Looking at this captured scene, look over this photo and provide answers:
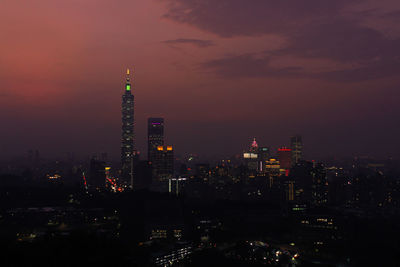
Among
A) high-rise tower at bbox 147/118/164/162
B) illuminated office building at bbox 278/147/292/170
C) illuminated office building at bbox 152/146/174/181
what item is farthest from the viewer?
illuminated office building at bbox 278/147/292/170

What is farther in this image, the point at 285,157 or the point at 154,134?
the point at 285,157

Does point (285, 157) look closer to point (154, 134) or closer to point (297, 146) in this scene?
point (297, 146)

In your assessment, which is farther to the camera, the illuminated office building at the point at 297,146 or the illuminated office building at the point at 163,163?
the illuminated office building at the point at 297,146

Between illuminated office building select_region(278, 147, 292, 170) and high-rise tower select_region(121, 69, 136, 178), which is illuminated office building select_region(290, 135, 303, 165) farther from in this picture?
high-rise tower select_region(121, 69, 136, 178)

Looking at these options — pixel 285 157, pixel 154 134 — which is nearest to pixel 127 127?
pixel 154 134

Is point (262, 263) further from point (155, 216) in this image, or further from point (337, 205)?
point (337, 205)

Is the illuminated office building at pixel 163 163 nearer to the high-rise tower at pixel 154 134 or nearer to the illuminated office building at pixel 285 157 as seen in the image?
the high-rise tower at pixel 154 134

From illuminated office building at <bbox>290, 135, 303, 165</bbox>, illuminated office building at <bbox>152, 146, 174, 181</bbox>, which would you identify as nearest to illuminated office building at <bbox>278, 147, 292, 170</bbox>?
illuminated office building at <bbox>290, 135, 303, 165</bbox>

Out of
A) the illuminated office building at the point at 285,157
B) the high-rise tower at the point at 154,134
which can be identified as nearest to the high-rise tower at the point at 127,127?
the high-rise tower at the point at 154,134
